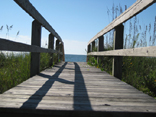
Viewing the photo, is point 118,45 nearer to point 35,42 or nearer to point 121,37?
point 121,37

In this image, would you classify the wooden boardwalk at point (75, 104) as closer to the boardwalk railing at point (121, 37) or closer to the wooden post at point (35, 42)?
the boardwalk railing at point (121, 37)

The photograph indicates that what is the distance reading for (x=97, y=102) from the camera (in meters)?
1.65

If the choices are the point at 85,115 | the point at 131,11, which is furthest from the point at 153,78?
the point at 85,115

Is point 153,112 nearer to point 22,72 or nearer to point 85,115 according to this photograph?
point 85,115

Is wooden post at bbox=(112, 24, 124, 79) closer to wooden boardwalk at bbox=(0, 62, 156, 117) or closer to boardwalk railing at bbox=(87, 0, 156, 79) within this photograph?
boardwalk railing at bbox=(87, 0, 156, 79)

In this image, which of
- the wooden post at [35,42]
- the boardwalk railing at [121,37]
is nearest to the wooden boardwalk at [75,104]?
the boardwalk railing at [121,37]

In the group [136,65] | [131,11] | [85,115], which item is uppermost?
[131,11]

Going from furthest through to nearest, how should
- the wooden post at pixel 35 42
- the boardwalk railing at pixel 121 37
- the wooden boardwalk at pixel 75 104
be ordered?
the wooden post at pixel 35 42
the boardwalk railing at pixel 121 37
the wooden boardwalk at pixel 75 104

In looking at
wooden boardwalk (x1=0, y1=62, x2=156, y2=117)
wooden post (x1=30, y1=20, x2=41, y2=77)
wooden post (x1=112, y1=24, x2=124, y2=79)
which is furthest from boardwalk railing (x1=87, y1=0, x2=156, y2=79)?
wooden post (x1=30, y1=20, x2=41, y2=77)

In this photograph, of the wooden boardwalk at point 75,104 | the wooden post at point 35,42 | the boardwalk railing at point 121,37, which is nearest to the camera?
the wooden boardwalk at point 75,104

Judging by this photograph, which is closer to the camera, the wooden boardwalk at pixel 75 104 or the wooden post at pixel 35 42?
the wooden boardwalk at pixel 75 104

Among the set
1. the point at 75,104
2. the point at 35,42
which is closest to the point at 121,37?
the point at 35,42

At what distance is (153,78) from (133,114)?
5.94 feet

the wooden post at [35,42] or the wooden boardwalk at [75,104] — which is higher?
the wooden post at [35,42]
